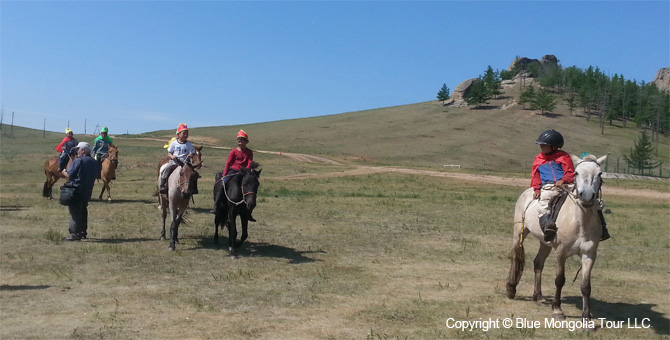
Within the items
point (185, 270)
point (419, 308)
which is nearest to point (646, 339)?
point (419, 308)

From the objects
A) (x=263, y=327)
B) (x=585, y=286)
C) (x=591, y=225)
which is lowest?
(x=263, y=327)

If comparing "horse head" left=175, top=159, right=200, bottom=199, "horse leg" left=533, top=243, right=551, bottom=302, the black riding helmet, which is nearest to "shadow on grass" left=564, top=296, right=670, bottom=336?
"horse leg" left=533, top=243, right=551, bottom=302

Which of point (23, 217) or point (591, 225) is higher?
point (591, 225)

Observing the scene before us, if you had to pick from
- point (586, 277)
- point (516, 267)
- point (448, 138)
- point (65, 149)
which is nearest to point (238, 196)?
point (516, 267)

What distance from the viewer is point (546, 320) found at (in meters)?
8.48

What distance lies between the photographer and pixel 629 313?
9047mm

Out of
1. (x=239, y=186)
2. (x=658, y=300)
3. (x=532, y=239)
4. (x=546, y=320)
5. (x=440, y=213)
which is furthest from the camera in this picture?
(x=440, y=213)

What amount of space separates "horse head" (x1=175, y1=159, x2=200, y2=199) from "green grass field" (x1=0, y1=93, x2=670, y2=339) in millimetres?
1431

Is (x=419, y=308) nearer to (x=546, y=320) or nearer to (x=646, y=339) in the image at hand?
(x=546, y=320)

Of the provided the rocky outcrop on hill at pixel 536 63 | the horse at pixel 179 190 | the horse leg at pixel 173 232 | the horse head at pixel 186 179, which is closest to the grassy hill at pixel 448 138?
the rocky outcrop on hill at pixel 536 63

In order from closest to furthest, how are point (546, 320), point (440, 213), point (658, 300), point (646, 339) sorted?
1. point (646, 339)
2. point (546, 320)
3. point (658, 300)
4. point (440, 213)

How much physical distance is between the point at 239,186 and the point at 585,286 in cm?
774

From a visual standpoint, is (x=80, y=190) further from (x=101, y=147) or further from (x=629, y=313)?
(x=629, y=313)

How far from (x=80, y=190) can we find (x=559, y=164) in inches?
448
